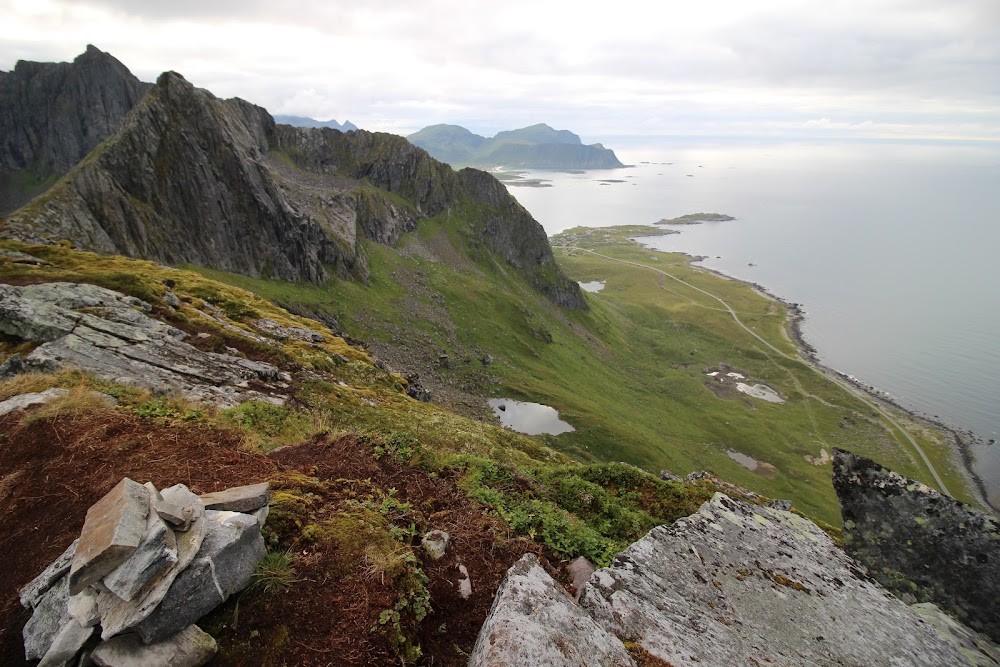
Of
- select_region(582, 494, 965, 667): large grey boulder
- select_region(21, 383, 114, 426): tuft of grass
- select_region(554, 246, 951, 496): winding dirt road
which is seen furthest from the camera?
select_region(554, 246, 951, 496): winding dirt road

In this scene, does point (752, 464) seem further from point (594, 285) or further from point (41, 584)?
point (594, 285)

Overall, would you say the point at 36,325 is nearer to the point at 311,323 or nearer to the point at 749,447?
the point at 311,323

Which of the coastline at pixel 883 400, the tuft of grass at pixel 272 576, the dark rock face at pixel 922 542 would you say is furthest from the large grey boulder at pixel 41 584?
the coastline at pixel 883 400

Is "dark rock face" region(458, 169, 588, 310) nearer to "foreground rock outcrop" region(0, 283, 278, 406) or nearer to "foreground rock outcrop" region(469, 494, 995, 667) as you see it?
"foreground rock outcrop" region(0, 283, 278, 406)

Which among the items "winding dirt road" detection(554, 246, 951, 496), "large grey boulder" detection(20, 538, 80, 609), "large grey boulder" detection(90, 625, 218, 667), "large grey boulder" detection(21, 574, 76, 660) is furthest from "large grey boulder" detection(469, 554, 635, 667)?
"winding dirt road" detection(554, 246, 951, 496)

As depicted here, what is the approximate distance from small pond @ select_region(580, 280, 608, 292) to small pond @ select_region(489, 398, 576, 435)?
407 ft

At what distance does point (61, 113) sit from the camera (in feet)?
466

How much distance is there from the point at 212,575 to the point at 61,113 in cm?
20326

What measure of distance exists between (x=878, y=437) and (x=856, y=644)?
105648 mm

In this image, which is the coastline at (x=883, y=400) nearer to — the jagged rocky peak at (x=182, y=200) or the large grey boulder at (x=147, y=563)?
the large grey boulder at (x=147, y=563)

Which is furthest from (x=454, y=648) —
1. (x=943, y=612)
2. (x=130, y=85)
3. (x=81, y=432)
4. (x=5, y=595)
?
(x=130, y=85)

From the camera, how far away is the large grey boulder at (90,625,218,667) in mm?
5629

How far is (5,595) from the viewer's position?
6.75m

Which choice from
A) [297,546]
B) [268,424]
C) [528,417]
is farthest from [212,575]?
[528,417]
